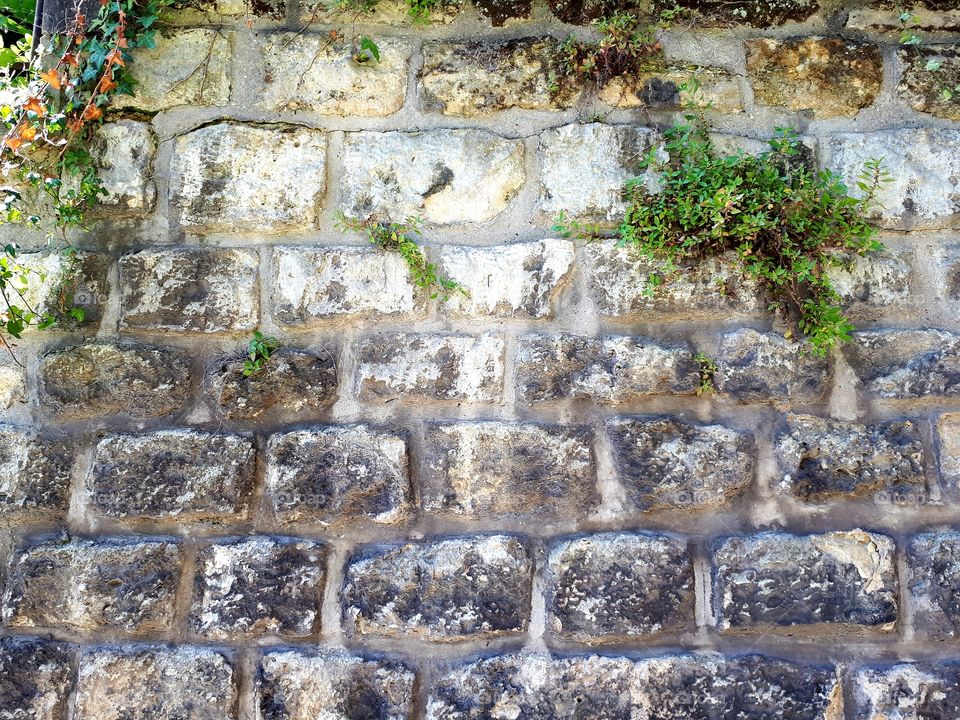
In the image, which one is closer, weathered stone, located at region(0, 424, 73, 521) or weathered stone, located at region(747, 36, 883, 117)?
weathered stone, located at region(0, 424, 73, 521)

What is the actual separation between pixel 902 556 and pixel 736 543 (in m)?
0.39

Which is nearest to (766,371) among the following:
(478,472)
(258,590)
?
(478,472)

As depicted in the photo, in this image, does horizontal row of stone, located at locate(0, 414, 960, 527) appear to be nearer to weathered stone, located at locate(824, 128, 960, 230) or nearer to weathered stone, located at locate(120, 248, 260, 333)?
weathered stone, located at locate(120, 248, 260, 333)

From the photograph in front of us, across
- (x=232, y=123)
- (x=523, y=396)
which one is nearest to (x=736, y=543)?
(x=523, y=396)

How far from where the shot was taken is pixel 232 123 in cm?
212

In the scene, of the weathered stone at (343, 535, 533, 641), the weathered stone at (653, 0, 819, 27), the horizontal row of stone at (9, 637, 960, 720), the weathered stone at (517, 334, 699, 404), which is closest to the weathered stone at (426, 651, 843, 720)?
the horizontal row of stone at (9, 637, 960, 720)

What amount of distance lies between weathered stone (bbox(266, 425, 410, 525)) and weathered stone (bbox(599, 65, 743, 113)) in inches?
40.3

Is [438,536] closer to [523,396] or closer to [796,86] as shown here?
[523,396]

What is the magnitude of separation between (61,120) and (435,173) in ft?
2.96

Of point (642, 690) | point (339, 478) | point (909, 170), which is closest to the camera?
point (642, 690)

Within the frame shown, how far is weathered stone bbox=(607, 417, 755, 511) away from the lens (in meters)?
1.97

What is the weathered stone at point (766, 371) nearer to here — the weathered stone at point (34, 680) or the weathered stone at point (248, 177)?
the weathered stone at point (248, 177)

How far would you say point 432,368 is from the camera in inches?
79.4

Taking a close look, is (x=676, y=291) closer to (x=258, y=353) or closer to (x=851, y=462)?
(x=851, y=462)
